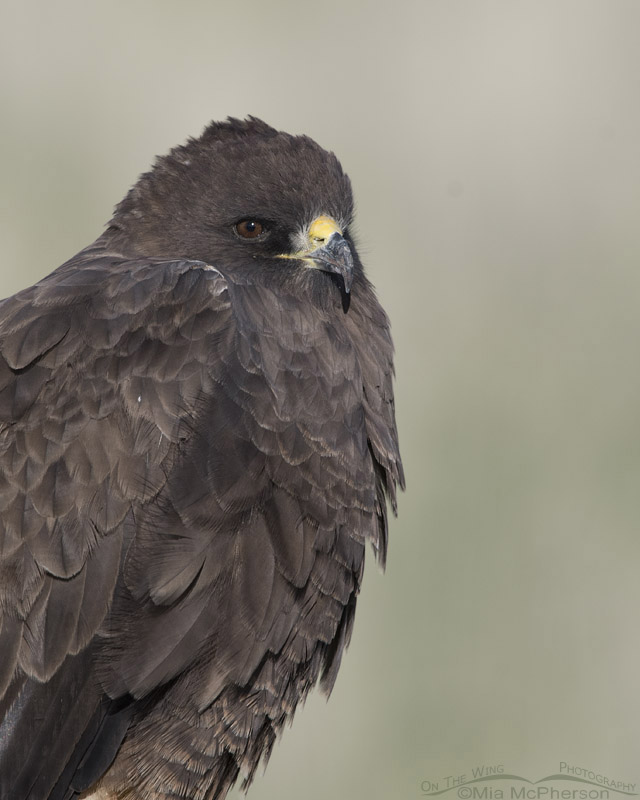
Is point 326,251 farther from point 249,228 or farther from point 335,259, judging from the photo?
point 249,228

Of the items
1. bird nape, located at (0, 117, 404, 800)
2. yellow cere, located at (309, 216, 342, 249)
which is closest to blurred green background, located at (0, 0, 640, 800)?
yellow cere, located at (309, 216, 342, 249)

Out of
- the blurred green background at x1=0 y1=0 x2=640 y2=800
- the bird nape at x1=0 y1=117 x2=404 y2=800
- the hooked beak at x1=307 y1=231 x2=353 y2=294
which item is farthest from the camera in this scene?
the blurred green background at x1=0 y1=0 x2=640 y2=800

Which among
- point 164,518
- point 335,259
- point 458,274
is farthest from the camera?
point 458,274

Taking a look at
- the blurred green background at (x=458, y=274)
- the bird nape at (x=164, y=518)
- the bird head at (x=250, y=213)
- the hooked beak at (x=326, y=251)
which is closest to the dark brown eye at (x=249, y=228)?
the bird head at (x=250, y=213)

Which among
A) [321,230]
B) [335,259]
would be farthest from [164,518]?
[321,230]

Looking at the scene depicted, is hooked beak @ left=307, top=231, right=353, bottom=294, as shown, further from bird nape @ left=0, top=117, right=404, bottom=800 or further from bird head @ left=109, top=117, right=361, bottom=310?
bird nape @ left=0, top=117, right=404, bottom=800

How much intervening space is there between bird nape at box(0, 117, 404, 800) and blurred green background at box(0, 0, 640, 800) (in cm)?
217

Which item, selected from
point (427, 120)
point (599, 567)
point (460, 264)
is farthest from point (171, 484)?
point (427, 120)

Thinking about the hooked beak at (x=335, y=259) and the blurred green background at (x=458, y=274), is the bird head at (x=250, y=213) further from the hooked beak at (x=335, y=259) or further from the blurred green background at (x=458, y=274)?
the blurred green background at (x=458, y=274)

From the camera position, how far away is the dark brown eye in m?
5.12

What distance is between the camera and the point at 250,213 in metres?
5.12

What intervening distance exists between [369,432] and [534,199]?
504cm

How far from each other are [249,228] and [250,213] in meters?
0.06

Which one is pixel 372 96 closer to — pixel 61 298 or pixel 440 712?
pixel 440 712
